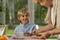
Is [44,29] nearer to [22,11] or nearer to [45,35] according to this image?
[45,35]

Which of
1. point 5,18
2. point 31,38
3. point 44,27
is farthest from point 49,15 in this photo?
point 5,18

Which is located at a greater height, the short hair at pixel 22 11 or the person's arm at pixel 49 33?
the short hair at pixel 22 11

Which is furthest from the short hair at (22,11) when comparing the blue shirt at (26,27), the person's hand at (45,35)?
the person's hand at (45,35)

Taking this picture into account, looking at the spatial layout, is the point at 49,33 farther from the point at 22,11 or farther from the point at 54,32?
the point at 22,11

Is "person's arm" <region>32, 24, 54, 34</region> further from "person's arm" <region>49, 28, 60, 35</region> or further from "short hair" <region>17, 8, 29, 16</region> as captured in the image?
"short hair" <region>17, 8, 29, 16</region>

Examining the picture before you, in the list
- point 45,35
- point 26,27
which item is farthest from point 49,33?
point 26,27

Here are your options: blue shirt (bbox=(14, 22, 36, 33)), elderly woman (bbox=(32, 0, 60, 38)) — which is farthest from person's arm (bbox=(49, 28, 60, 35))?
blue shirt (bbox=(14, 22, 36, 33))

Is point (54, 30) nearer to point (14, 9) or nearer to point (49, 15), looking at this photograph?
point (49, 15)

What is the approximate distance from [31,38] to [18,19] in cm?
24

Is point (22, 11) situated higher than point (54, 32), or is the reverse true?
point (22, 11)

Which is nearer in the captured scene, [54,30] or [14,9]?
[54,30]

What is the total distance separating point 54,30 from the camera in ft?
4.07

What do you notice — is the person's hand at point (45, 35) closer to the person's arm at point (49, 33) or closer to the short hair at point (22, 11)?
the person's arm at point (49, 33)

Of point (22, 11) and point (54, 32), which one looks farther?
point (22, 11)
